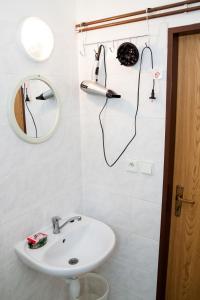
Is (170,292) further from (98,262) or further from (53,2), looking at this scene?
(53,2)

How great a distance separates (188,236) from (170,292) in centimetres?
48

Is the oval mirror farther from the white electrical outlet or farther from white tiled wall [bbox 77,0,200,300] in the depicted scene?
the white electrical outlet

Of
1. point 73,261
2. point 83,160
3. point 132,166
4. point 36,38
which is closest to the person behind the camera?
point 36,38

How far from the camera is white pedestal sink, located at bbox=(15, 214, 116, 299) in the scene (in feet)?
4.10

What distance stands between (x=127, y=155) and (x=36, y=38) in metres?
0.90

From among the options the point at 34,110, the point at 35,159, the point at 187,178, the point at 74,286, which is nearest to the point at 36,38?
the point at 34,110

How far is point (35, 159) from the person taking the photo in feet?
4.67

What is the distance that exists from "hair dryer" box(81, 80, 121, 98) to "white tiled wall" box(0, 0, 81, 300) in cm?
13

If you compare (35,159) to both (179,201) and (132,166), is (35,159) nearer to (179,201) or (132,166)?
(132,166)

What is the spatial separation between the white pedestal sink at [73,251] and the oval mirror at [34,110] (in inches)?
24.8

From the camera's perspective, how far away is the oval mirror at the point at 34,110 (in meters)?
1.29

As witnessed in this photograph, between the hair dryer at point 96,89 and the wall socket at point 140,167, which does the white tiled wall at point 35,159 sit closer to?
the hair dryer at point 96,89

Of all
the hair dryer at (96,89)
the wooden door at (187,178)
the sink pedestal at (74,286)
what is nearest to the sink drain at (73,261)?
the sink pedestal at (74,286)

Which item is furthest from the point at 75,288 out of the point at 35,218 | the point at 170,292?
the point at 170,292
